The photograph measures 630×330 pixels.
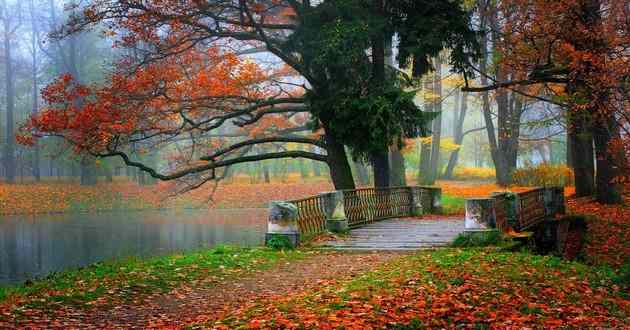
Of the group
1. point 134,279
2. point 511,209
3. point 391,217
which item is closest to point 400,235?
point 511,209

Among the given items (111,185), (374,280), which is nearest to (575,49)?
(374,280)

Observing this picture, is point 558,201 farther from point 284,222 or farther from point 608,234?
point 284,222

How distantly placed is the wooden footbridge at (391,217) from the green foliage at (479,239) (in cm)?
16

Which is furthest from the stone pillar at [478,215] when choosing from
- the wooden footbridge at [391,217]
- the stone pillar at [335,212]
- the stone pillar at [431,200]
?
the stone pillar at [431,200]

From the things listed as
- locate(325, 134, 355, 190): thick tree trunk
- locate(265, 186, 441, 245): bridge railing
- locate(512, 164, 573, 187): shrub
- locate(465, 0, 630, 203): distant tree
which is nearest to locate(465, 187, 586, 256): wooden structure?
locate(465, 0, 630, 203): distant tree

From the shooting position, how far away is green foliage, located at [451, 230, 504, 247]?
13867mm

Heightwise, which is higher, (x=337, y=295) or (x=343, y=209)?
(x=343, y=209)

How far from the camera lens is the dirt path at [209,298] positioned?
8117 millimetres

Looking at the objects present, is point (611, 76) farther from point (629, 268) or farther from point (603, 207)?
point (603, 207)

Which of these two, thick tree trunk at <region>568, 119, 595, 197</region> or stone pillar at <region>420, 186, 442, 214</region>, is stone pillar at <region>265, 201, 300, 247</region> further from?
thick tree trunk at <region>568, 119, 595, 197</region>

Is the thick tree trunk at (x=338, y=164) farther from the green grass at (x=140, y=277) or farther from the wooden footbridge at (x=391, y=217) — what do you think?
the green grass at (x=140, y=277)

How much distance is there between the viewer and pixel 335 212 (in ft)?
53.2

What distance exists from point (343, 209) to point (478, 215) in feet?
11.7

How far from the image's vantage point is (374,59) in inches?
805
